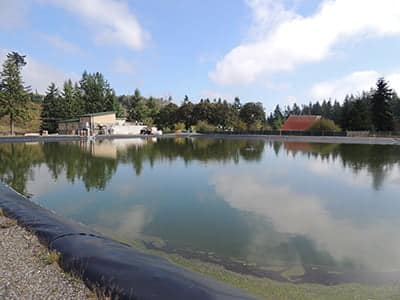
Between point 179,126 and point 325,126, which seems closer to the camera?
point 325,126

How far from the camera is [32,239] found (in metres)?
3.79

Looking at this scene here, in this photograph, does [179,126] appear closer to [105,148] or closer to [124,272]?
[105,148]

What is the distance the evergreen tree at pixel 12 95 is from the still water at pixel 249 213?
30.2 meters

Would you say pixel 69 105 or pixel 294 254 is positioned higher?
pixel 69 105

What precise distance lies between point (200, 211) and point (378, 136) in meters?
32.9

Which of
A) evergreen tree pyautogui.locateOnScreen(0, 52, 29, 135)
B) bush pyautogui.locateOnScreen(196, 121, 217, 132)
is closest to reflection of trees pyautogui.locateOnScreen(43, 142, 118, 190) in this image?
evergreen tree pyautogui.locateOnScreen(0, 52, 29, 135)

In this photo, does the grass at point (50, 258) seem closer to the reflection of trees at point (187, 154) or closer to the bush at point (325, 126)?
the reflection of trees at point (187, 154)

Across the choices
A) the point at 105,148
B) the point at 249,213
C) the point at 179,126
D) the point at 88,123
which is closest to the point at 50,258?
the point at 249,213

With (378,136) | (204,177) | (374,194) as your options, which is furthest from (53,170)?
(378,136)

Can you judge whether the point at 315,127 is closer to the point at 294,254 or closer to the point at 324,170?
the point at 324,170

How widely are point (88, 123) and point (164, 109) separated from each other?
1758 cm

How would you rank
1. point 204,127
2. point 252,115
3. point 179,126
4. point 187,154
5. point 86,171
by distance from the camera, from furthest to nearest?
point 252,115, point 179,126, point 204,127, point 187,154, point 86,171

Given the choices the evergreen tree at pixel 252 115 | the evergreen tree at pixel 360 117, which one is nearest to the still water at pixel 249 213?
the evergreen tree at pixel 360 117

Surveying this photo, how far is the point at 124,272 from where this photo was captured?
8.99 ft
